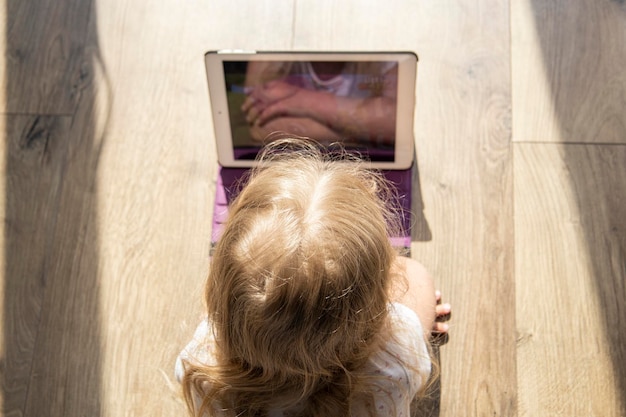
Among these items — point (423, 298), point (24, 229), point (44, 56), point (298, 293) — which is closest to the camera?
point (298, 293)

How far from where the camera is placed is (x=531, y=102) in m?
1.26

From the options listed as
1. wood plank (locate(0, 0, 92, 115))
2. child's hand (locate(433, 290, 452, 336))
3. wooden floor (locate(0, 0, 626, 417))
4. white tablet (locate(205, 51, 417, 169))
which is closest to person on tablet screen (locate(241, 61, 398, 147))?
white tablet (locate(205, 51, 417, 169))

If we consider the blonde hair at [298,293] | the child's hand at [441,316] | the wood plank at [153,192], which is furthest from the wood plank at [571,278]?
the wood plank at [153,192]

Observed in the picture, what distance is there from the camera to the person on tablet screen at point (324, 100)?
3.61 feet

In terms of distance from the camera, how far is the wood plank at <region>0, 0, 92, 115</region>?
1294 mm

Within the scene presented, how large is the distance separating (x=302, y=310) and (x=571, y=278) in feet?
1.93

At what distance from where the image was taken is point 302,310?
0.70m

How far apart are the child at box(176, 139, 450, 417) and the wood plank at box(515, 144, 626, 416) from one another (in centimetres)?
29

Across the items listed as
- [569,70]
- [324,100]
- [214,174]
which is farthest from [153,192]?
[569,70]

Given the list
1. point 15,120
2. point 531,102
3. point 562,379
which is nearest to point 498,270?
point 562,379

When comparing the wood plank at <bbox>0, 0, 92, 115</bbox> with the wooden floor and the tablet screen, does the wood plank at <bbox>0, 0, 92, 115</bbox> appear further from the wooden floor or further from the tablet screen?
the tablet screen

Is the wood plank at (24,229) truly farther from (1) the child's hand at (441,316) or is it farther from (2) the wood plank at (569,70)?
(2) the wood plank at (569,70)

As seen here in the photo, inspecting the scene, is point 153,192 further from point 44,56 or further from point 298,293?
point 298,293

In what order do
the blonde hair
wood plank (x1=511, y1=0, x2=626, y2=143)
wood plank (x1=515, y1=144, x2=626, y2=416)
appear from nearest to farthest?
the blonde hair, wood plank (x1=515, y1=144, x2=626, y2=416), wood plank (x1=511, y1=0, x2=626, y2=143)
